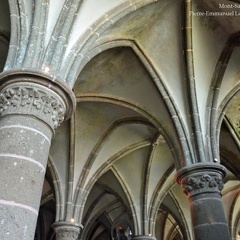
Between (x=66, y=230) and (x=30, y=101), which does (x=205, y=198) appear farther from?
(x=66, y=230)

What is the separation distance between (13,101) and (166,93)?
14.4 ft

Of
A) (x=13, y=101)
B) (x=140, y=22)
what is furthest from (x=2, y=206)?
(x=140, y=22)

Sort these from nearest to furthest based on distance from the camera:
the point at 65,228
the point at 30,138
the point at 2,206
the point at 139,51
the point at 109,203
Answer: the point at 2,206 < the point at 30,138 < the point at 139,51 < the point at 65,228 < the point at 109,203

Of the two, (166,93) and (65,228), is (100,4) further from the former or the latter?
(65,228)

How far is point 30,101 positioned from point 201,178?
3.76 m

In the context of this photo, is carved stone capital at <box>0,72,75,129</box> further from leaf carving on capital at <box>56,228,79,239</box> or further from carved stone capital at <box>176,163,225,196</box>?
leaf carving on capital at <box>56,228,79,239</box>

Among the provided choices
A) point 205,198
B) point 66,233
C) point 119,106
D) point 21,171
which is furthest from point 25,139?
point 119,106

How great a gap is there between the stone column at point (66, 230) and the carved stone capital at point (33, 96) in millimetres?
5308

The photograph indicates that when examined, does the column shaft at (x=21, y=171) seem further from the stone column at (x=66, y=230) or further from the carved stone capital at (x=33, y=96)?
the stone column at (x=66, y=230)

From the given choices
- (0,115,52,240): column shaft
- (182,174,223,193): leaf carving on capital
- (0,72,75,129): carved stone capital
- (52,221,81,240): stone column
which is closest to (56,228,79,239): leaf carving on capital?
(52,221,81,240): stone column

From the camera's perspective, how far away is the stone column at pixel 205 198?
235 inches

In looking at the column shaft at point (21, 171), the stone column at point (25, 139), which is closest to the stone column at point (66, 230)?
the stone column at point (25, 139)

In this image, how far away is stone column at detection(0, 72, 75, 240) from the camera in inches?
136

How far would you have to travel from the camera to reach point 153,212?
468 inches
